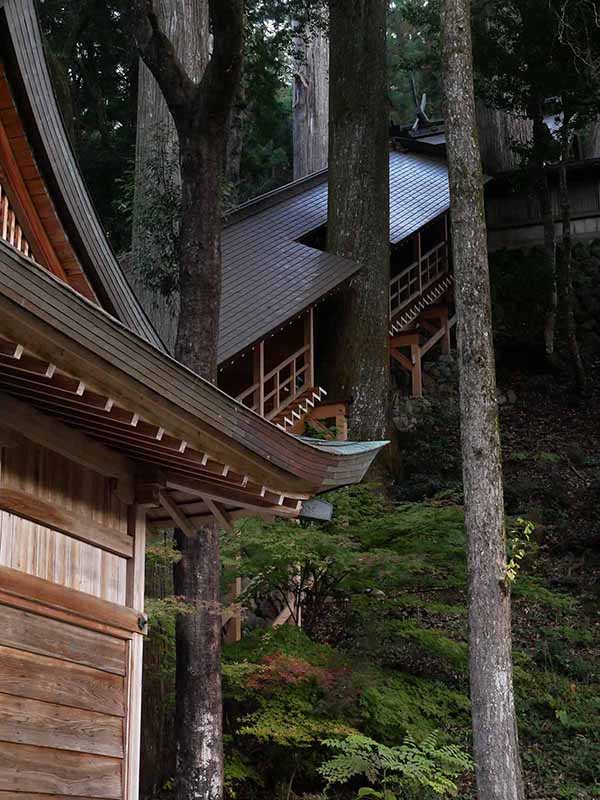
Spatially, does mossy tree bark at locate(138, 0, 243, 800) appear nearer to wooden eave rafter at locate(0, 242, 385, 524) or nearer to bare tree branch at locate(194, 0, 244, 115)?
bare tree branch at locate(194, 0, 244, 115)

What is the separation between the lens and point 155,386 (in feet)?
15.6

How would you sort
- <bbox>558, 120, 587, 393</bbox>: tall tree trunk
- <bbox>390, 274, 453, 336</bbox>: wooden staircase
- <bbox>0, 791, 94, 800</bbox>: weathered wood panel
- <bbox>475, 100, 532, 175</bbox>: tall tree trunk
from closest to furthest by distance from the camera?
<bbox>0, 791, 94, 800</bbox>: weathered wood panel, <bbox>390, 274, 453, 336</bbox>: wooden staircase, <bbox>558, 120, 587, 393</bbox>: tall tree trunk, <bbox>475, 100, 532, 175</bbox>: tall tree trunk

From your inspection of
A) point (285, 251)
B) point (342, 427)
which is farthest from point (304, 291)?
point (285, 251)

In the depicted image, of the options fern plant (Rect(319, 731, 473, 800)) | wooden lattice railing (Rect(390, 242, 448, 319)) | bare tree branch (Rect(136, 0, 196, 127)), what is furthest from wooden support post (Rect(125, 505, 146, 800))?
wooden lattice railing (Rect(390, 242, 448, 319))

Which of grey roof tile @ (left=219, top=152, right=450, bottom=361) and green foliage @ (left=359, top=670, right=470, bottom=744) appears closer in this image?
green foliage @ (left=359, top=670, right=470, bottom=744)

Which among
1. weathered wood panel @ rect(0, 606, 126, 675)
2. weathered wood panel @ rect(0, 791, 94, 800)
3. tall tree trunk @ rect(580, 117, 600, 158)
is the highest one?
tall tree trunk @ rect(580, 117, 600, 158)

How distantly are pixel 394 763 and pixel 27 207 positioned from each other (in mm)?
6017

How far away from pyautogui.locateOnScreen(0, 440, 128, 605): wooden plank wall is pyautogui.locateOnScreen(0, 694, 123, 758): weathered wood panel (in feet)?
2.02

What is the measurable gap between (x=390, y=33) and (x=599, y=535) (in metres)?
28.0

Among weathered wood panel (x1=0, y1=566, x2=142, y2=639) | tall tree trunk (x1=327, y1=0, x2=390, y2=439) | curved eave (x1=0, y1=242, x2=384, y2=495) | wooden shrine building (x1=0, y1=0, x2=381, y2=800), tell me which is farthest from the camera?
tall tree trunk (x1=327, y1=0, x2=390, y2=439)

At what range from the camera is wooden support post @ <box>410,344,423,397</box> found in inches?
829

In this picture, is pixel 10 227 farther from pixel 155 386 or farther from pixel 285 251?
pixel 285 251

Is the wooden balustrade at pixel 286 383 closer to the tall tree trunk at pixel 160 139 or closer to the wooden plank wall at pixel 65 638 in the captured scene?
the tall tree trunk at pixel 160 139

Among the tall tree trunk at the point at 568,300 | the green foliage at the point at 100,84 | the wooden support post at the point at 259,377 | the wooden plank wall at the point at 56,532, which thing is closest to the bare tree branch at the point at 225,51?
the wooden support post at the point at 259,377
